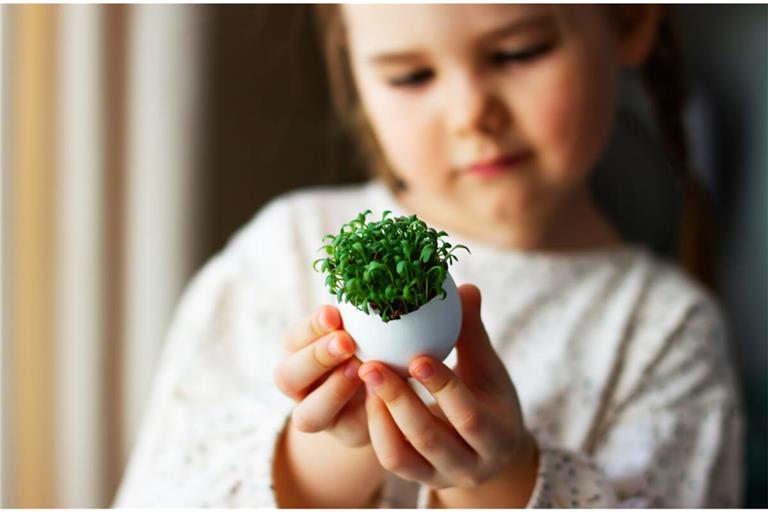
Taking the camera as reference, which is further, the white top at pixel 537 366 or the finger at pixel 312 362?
the white top at pixel 537 366

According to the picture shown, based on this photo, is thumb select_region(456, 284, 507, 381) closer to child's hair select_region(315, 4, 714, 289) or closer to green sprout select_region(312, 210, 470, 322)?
green sprout select_region(312, 210, 470, 322)

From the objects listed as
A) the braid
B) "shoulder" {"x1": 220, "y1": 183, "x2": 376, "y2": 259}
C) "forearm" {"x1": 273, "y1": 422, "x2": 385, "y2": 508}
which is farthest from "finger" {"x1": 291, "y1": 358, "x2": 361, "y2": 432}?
the braid

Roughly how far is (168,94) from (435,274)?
843mm

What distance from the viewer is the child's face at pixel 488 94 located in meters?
0.88

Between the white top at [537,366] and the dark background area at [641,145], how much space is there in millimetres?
284

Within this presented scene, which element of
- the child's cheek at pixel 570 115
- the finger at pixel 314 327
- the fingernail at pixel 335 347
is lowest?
the fingernail at pixel 335 347

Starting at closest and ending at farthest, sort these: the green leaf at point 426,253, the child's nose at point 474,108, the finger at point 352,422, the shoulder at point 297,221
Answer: the green leaf at point 426,253, the finger at point 352,422, the child's nose at point 474,108, the shoulder at point 297,221

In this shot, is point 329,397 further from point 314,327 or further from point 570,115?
point 570,115

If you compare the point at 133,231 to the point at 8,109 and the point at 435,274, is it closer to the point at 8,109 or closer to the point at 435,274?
the point at 8,109

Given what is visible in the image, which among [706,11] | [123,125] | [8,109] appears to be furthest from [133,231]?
[706,11]

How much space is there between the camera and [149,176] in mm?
1272

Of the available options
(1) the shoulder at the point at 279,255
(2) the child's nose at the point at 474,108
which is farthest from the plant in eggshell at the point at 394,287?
(1) the shoulder at the point at 279,255

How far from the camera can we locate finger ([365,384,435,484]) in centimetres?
63

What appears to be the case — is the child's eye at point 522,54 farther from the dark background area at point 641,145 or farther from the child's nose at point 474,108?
the dark background area at point 641,145
